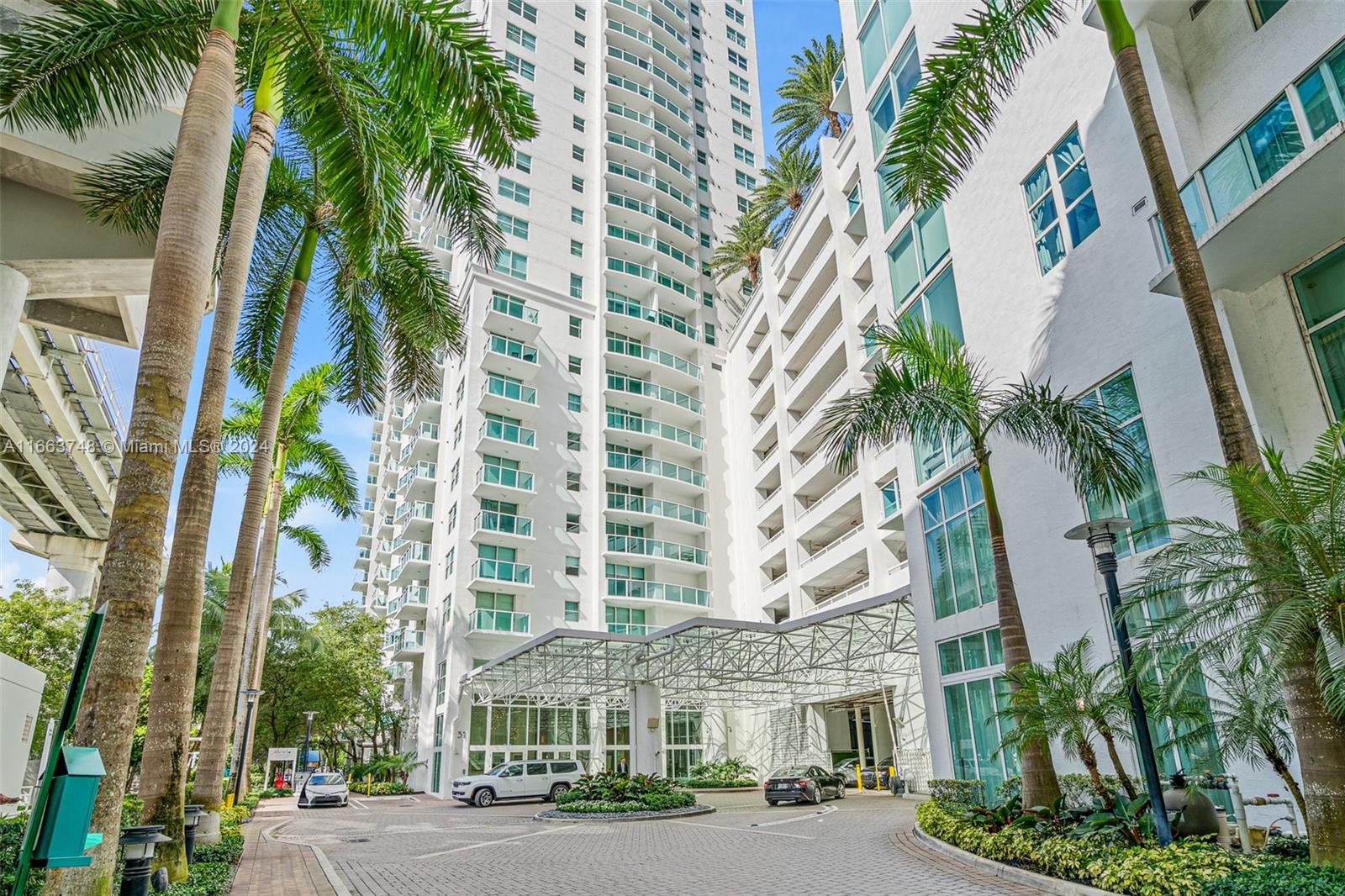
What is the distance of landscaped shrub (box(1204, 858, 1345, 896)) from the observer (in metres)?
6.44

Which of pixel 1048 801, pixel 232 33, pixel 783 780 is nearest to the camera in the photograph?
pixel 232 33

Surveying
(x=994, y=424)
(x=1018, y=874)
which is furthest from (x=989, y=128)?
(x=1018, y=874)

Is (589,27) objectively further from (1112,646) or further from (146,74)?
(1112,646)

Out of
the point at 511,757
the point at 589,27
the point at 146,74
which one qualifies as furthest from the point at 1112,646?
the point at 589,27

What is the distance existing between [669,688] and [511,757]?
8714mm

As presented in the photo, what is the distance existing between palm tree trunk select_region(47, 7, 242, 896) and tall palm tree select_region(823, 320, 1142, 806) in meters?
9.54

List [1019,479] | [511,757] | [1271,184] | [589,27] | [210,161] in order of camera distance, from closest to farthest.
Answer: [210,161] < [1271,184] < [1019,479] < [511,757] < [589,27]

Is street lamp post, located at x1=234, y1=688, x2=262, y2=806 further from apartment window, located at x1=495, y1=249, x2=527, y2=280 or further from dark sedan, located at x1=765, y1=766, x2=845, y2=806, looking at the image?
apartment window, located at x1=495, y1=249, x2=527, y2=280

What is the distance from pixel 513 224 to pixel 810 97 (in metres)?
17.8

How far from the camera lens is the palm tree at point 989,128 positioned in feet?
27.6

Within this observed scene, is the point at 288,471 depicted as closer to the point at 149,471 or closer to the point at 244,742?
the point at 244,742

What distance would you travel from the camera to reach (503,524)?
3828 cm

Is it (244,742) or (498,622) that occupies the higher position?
(498,622)

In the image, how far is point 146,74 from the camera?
973 cm
